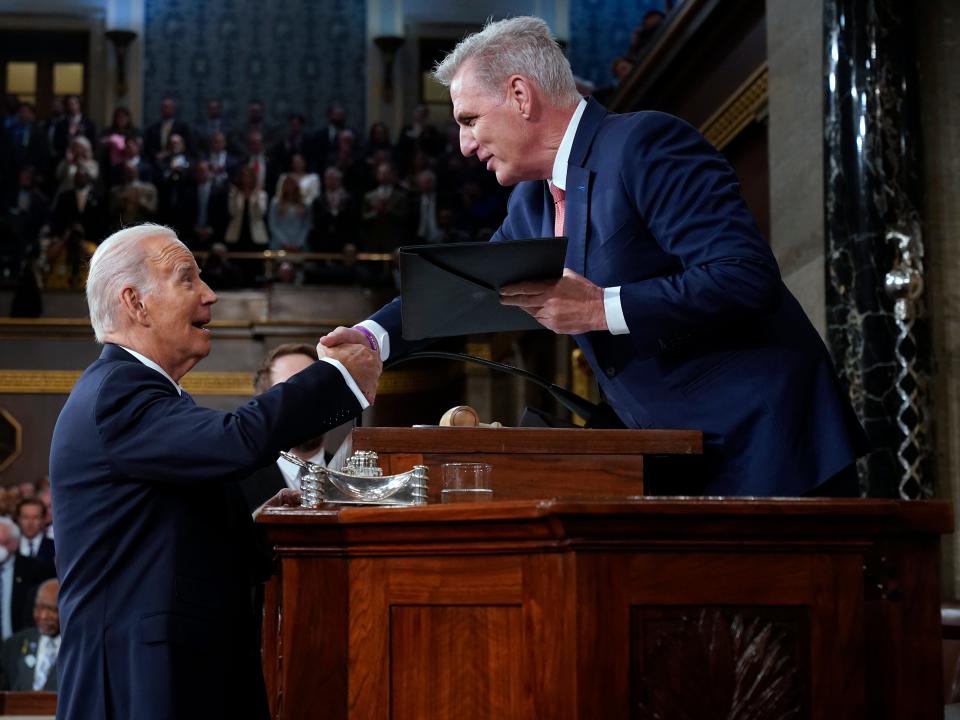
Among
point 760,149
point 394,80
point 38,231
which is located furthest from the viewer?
point 394,80

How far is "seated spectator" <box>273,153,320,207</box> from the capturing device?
13.5 meters

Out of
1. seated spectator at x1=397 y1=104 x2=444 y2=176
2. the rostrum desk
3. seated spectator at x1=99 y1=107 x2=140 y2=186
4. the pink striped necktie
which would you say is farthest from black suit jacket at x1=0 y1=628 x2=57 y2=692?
seated spectator at x1=397 y1=104 x2=444 y2=176

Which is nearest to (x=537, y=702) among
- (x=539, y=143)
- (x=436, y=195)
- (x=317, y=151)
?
(x=539, y=143)

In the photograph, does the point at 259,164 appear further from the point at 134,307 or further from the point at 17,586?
the point at 134,307

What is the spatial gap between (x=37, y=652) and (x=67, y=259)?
6.47 meters

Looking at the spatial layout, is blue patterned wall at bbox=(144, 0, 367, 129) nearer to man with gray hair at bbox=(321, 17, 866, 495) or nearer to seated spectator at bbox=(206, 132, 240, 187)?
seated spectator at bbox=(206, 132, 240, 187)

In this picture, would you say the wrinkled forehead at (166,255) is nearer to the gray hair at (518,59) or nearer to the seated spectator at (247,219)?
the gray hair at (518,59)

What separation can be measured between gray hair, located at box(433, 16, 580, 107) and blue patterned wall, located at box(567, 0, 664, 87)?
47.1ft

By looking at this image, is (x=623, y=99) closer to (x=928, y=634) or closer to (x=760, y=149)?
(x=760, y=149)

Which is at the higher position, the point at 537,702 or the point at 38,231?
the point at 38,231

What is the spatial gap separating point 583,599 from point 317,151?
1329cm

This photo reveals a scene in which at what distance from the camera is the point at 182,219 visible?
43.9ft

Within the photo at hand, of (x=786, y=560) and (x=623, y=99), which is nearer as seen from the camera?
(x=786, y=560)

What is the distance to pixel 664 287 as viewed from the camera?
6.77ft
